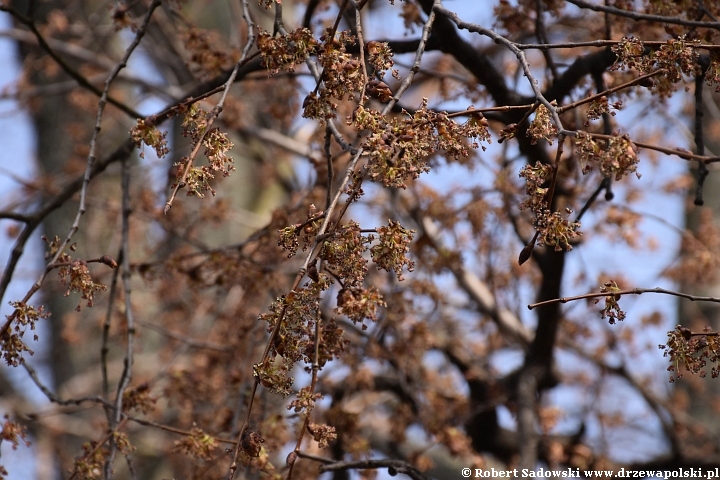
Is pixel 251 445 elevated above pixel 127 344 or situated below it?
below

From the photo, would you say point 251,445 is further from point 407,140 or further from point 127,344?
point 127,344

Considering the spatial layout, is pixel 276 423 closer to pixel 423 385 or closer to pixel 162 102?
pixel 423 385

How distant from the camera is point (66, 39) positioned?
6.07m

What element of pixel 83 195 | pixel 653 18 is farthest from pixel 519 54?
pixel 83 195

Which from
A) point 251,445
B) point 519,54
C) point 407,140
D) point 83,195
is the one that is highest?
point 519,54

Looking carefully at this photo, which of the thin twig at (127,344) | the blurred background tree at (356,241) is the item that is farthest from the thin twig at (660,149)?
the thin twig at (127,344)

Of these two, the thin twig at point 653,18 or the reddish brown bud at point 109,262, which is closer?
the thin twig at point 653,18

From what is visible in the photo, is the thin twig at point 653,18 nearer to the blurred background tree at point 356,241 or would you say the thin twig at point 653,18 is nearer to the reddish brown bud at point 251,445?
the blurred background tree at point 356,241

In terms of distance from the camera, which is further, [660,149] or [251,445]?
[251,445]

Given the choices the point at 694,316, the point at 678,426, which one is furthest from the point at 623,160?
the point at 694,316

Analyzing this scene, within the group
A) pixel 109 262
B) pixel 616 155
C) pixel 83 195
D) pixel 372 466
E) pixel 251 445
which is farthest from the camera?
pixel 372 466

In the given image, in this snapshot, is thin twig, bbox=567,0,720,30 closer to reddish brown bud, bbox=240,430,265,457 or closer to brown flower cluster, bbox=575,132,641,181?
brown flower cluster, bbox=575,132,641,181

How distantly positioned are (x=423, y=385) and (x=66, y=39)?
4.17 metres

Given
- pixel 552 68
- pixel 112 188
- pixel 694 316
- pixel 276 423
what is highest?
pixel 112 188
